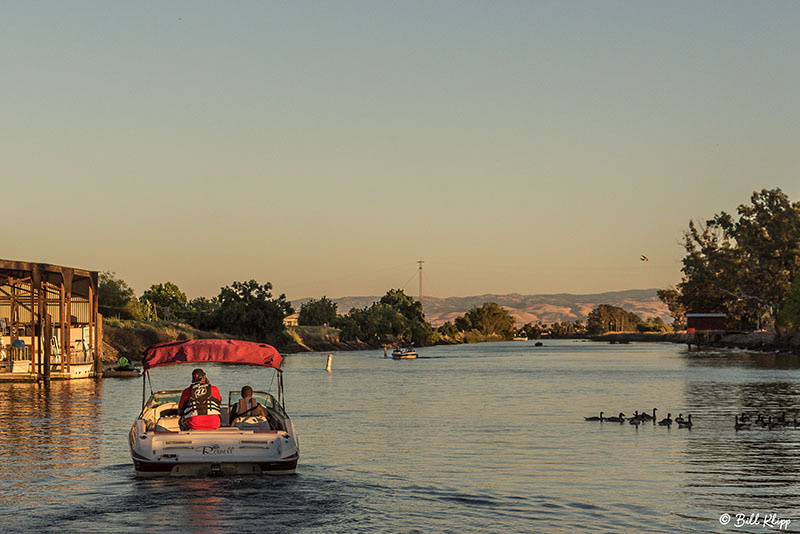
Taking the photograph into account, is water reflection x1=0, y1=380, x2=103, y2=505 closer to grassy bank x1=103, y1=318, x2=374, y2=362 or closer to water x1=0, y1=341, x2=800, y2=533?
water x1=0, y1=341, x2=800, y2=533

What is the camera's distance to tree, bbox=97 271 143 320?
15725 centimetres

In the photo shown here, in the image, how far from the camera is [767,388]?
6856cm

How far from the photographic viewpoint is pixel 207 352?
88.0 feet

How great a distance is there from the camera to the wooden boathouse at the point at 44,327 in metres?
65.2

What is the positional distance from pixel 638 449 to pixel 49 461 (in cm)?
1770

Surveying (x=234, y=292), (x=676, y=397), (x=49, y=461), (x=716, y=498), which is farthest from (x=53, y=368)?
(x=234, y=292)

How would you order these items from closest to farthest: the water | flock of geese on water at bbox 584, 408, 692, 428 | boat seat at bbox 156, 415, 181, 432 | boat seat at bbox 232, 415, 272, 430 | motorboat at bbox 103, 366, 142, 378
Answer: the water < boat seat at bbox 156, 415, 181, 432 < boat seat at bbox 232, 415, 272, 430 < flock of geese on water at bbox 584, 408, 692, 428 < motorboat at bbox 103, 366, 142, 378

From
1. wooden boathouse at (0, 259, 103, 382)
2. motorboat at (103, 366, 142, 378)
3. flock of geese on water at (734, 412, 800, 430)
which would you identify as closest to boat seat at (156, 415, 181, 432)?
flock of geese on water at (734, 412, 800, 430)

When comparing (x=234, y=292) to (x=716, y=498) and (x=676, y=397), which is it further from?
(x=716, y=498)

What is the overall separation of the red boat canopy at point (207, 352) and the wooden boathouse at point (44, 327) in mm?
37438

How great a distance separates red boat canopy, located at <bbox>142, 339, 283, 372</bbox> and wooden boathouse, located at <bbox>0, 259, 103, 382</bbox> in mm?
37438

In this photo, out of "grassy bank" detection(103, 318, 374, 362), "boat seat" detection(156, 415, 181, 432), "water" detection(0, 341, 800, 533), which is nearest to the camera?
"water" detection(0, 341, 800, 533)

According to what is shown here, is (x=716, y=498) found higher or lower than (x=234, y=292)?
lower

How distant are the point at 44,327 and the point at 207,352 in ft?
144
